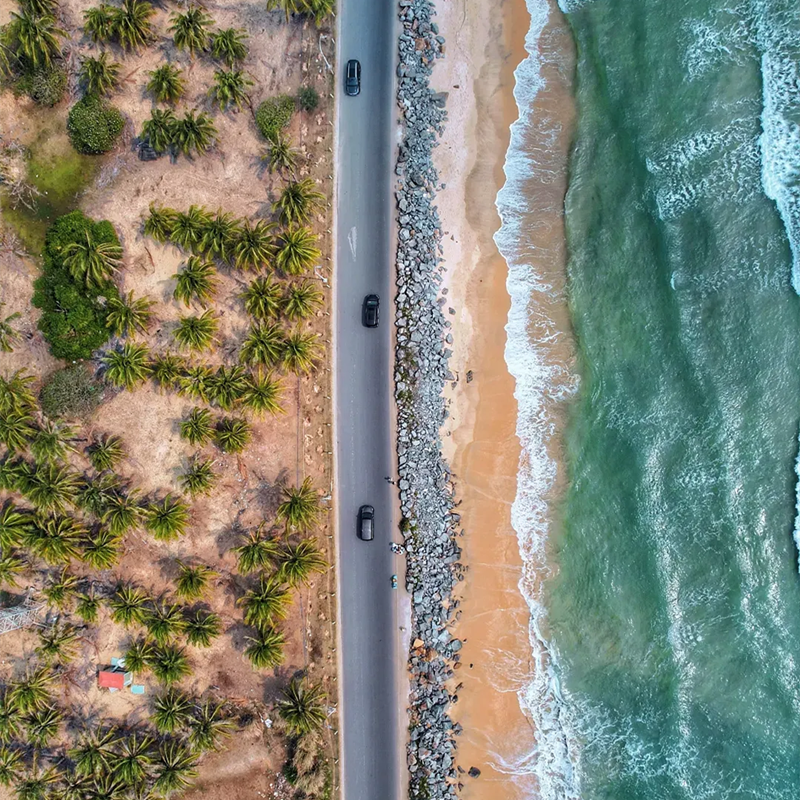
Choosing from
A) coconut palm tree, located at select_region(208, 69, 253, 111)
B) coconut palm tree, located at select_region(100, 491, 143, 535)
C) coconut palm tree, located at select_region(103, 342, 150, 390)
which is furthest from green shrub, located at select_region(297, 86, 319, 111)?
coconut palm tree, located at select_region(100, 491, 143, 535)

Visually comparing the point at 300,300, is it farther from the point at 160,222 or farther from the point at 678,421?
the point at 678,421

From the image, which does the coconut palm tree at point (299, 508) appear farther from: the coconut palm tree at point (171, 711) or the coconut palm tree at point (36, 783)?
the coconut palm tree at point (36, 783)

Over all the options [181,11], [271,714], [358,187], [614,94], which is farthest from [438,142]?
[271,714]

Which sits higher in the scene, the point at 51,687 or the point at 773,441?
the point at 773,441

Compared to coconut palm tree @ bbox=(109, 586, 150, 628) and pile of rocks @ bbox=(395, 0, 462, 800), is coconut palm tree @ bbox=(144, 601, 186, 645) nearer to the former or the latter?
coconut palm tree @ bbox=(109, 586, 150, 628)

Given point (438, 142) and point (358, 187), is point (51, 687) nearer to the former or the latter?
point (358, 187)

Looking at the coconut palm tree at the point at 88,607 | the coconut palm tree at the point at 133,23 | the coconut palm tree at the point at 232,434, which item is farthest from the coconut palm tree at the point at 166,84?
the coconut palm tree at the point at 88,607

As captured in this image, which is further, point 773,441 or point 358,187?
point 358,187
